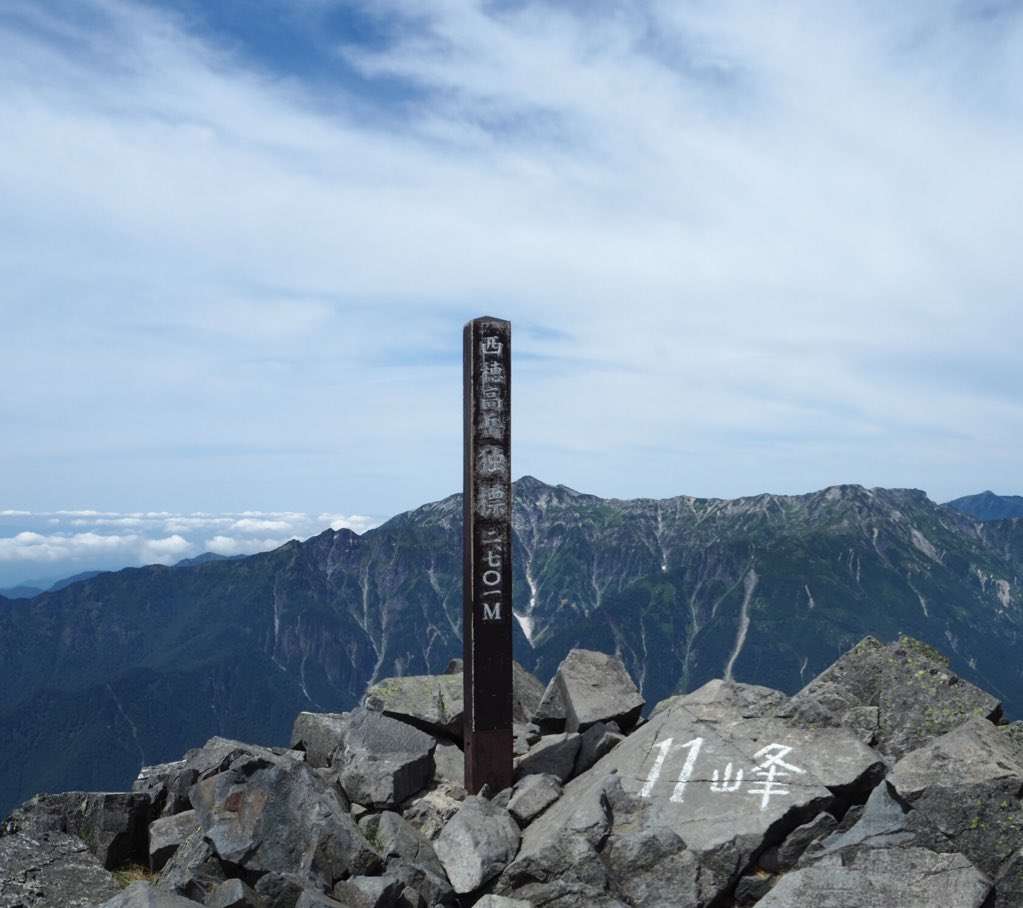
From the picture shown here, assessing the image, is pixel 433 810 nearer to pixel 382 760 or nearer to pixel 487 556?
pixel 382 760

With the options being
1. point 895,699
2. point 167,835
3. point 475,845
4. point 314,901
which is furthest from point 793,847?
point 167,835

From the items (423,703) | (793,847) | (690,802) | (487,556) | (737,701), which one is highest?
(487,556)

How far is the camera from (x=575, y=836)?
576 inches

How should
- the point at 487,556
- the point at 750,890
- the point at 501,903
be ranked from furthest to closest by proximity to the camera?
1. the point at 487,556
2. the point at 750,890
3. the point at 501,903

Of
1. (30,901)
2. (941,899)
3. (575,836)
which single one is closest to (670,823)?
(575,836)

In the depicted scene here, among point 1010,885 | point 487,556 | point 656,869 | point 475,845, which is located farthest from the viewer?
point 487,556

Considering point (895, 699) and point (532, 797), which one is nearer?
point (532, 797)

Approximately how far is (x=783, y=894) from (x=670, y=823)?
9.70 feet

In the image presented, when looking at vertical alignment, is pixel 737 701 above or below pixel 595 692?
above

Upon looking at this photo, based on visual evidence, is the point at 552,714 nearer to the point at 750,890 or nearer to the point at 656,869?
the point at 656,869

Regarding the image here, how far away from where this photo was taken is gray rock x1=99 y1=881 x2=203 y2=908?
12.2 m

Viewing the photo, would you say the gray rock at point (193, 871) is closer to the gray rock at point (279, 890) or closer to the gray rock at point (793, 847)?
the gray rock at point (279, 890)

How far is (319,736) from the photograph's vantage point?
21859 millimetres

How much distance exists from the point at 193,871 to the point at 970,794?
11.4 m
